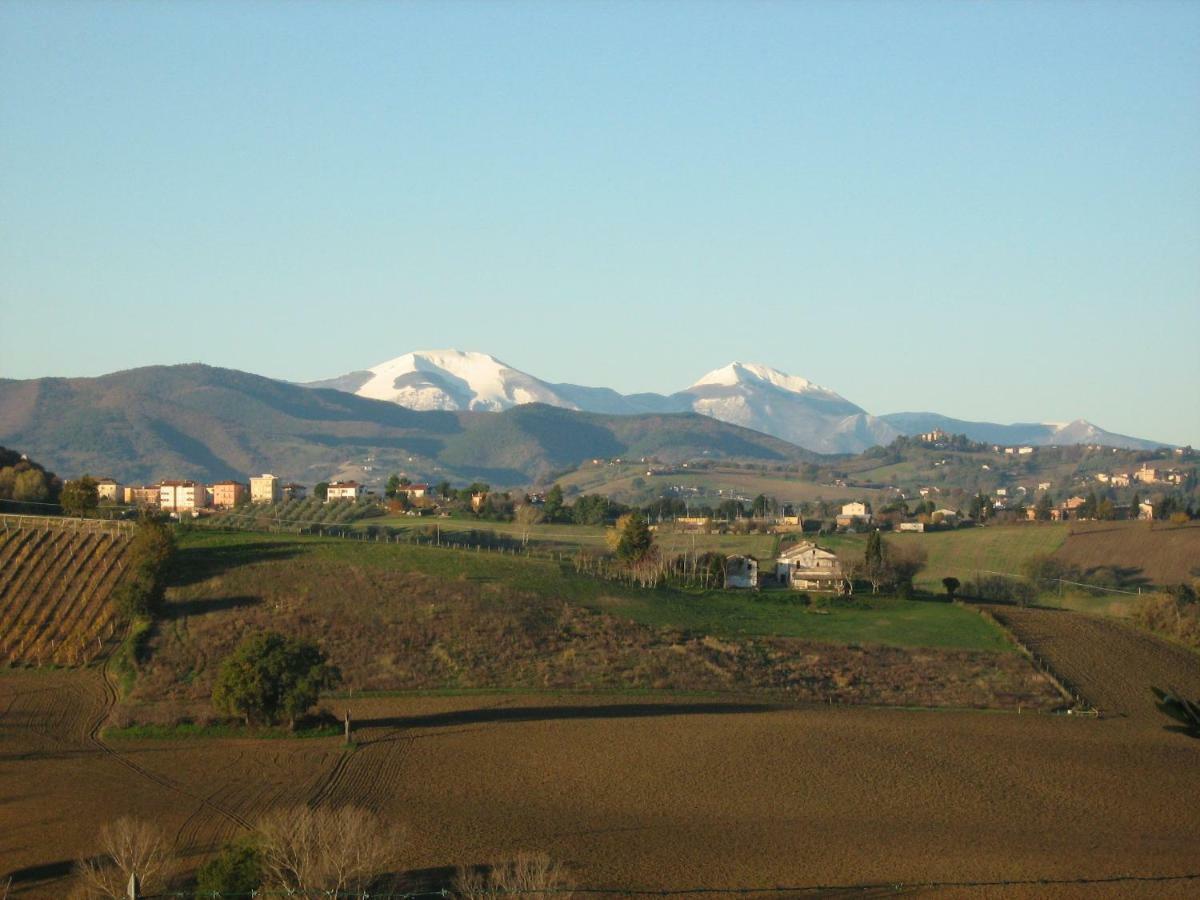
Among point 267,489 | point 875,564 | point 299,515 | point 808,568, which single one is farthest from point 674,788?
point 267,489

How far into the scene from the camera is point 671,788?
37.4 metres

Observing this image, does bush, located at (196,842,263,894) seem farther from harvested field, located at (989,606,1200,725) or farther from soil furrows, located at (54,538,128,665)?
harvested field, located at (989,606,1200,725)

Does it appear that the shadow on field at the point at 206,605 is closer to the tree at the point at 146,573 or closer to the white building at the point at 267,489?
the tree at the point at 146,573

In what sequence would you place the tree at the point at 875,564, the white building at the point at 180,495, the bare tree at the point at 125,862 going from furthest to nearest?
the white building at the point at 180,495, the tree at the point at 875,564, the bare tree at the point at 125,862

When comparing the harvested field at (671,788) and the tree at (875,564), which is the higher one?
the tree at (875,564)

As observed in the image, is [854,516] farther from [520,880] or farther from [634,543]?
[520,880]

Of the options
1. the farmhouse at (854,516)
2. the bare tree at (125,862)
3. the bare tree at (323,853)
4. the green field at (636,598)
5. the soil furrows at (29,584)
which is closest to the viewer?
the bare tree at (323,853)

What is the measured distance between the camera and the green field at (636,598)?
205ft

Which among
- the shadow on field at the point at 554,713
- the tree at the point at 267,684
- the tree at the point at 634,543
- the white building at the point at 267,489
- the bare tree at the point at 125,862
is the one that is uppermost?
the white building at the point at 267,489

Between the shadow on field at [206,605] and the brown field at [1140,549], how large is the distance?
186 feet

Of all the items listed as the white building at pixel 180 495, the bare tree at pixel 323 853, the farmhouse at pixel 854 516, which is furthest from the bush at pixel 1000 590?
the white building at pixel 180 495

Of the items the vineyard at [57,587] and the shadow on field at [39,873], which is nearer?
the shadow on field at [39,873]

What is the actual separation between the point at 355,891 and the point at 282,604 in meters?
34.3

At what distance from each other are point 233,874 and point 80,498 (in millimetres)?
59204
